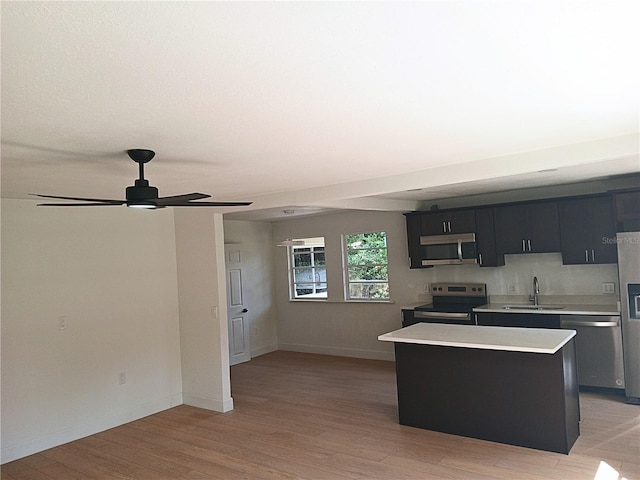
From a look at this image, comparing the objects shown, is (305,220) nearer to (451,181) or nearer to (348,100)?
(451,181)

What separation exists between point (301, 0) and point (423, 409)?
160 inches

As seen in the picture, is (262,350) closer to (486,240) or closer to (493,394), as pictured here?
(486,240)

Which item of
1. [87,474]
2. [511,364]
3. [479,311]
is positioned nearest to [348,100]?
[511,364]

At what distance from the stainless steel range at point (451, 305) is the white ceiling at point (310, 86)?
297 cm

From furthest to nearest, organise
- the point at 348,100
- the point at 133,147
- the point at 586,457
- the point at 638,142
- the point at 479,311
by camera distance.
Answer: the point at 479,311
the point at 586,457
the point at 638,142
the point at 133,147
the point at 348,100

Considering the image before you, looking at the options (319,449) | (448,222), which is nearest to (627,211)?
(448,222)

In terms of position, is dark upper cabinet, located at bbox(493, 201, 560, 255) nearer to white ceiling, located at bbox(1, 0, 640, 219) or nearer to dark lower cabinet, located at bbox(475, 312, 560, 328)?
dark lower cabinet, located at bbox(475, 312, 560, 328)

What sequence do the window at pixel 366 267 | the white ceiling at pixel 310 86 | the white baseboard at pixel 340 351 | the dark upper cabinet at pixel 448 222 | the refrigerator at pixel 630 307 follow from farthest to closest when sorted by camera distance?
the window at pixel 366 267 → the white baseboard at pixel 340 351 → the dark upper cabinet at pixel 448 222 → the refrigerator at pixel 630 307 → the white ceiling at pixel 310 86

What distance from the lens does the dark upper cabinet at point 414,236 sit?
6742 millimetres

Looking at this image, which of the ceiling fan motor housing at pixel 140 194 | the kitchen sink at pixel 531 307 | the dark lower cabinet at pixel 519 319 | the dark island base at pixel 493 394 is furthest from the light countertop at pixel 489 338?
the ceiling fan motor housing at pixel 140 194

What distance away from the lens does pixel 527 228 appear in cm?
581

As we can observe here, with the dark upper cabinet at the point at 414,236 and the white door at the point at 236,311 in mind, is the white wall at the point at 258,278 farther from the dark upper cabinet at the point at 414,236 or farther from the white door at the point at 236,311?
the dark upper cabinet at the point at 414,236

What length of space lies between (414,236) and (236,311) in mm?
3299

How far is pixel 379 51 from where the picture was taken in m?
1.58
